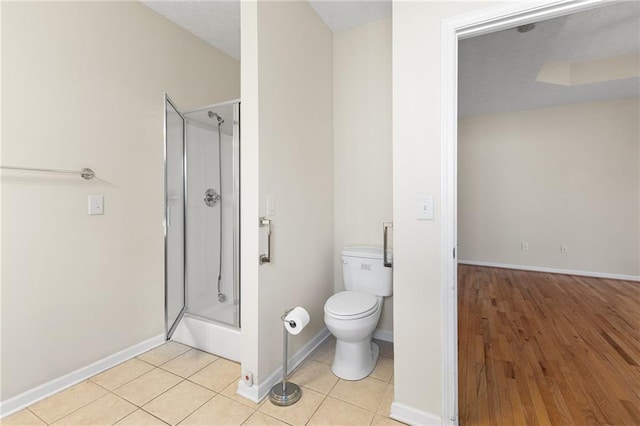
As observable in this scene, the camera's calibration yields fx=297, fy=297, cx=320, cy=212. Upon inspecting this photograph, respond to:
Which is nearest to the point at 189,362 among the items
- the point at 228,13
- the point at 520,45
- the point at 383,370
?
the point at 383,370

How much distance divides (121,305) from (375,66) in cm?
264

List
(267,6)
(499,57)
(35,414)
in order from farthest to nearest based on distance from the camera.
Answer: (499,57) → (267,6) → (35,414)

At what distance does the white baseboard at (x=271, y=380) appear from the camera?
1.70 m

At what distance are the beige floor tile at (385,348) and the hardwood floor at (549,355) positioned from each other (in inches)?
18.9

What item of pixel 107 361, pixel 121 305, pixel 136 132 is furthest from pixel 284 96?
pixel 107 361

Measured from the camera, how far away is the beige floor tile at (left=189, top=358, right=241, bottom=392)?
1829mm

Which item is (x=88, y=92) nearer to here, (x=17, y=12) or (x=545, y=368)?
(x=17, y=12)

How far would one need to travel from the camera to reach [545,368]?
203cm

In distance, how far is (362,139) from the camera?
8.18 ft

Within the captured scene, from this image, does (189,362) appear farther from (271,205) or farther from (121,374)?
(271,205)

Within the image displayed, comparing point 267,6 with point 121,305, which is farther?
point 121,305

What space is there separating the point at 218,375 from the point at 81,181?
152 cm

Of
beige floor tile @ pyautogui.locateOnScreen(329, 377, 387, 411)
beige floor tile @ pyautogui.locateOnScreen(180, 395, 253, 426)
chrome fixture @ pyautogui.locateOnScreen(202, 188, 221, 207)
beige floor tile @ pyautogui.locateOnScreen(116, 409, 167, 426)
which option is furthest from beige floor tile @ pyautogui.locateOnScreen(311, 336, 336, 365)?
chrome fixture @ pyautogui.locateOnScreen(202, 188, 221, 207)

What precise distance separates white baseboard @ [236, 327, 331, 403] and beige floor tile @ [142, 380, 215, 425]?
19 cm
